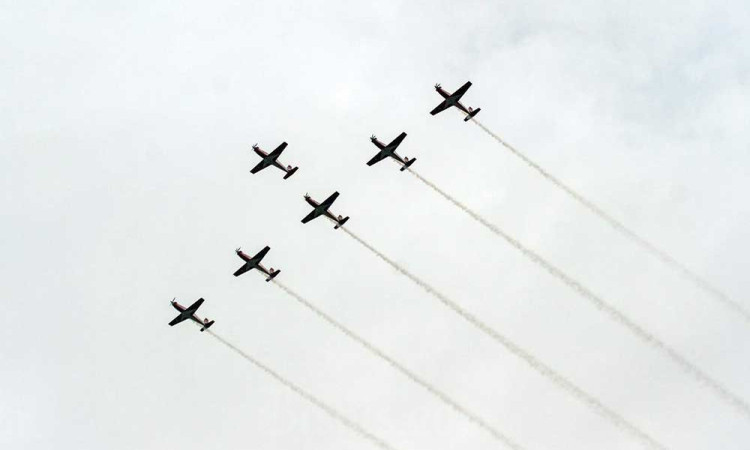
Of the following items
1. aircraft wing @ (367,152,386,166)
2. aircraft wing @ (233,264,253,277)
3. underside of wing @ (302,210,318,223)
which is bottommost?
aircraft wing @ (233,264,253,277)

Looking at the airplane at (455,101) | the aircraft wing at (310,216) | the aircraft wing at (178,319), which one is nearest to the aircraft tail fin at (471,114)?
the airplane at (455,101)

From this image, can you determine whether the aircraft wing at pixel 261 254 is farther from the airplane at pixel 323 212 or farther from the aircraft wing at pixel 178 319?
the aircraft wing at pixel 178 319

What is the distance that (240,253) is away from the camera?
605 feet

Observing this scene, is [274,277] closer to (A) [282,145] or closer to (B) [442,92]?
(A) [282,145]

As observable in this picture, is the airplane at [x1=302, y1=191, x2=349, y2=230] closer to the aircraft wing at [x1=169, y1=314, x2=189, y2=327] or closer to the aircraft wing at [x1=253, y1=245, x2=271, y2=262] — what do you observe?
the aircraft wing at [x1=253, y1=245, x2=271, y2=262]

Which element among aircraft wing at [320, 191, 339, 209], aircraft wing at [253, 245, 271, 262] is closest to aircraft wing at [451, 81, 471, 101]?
aircraft wing at [320, 191, 339, 209]

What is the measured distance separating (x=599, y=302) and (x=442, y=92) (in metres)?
40.2

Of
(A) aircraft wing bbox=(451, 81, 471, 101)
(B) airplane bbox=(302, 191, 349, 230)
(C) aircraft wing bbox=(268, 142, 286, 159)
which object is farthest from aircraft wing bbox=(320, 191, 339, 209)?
(A) aircraft wing bbox=(451, 81, 471, 101)

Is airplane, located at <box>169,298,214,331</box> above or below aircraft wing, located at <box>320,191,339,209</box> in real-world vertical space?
below

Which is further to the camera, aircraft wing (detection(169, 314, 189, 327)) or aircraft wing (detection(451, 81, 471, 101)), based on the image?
aircraft wing (detection(169, 314, 189, 327))

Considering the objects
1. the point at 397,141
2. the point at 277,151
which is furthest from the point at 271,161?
the point at 397,141

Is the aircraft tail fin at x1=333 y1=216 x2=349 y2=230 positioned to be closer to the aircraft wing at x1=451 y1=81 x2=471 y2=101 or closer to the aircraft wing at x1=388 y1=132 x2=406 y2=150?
the aircraft wing at x1=388 y1=132 x2=406 y2=150

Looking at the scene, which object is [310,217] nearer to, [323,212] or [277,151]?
[323,212]

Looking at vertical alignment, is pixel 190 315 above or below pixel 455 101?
below
